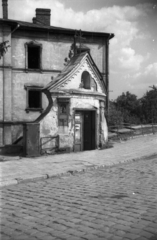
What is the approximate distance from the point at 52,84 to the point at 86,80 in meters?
2.25

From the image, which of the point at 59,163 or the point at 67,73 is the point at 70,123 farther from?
the point at 59,163

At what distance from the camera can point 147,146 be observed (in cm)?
1620

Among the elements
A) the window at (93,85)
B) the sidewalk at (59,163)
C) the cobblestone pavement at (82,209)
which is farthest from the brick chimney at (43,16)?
the cobblestone pavement at (82,209)

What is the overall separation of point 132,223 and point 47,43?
23.0 meters

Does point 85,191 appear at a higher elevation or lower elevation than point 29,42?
lower

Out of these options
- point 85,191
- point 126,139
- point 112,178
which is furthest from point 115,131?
point 85,191

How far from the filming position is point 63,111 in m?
14.2

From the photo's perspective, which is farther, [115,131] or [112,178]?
[115,131]

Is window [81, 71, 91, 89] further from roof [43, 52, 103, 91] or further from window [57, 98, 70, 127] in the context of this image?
window [57, 98, 70, 127]

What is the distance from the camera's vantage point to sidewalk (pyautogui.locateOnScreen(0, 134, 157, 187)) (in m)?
8.83

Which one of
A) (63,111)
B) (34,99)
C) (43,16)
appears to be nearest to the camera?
(63,111)

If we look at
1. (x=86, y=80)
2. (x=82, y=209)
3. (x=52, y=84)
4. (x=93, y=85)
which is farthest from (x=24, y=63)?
(x=82, y=209)

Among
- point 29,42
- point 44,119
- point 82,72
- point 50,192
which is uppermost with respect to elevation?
point 29,42

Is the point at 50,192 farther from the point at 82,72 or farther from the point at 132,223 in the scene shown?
the point at 82,72
